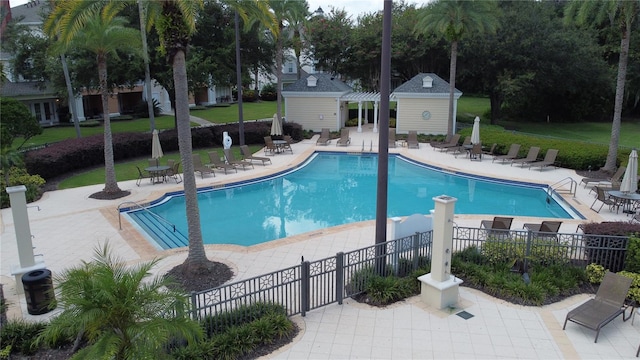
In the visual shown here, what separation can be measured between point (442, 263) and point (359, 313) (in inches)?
74.1

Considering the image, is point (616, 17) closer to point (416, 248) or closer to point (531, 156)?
point (531, 156)

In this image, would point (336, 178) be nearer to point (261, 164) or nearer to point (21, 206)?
point (261, 164)

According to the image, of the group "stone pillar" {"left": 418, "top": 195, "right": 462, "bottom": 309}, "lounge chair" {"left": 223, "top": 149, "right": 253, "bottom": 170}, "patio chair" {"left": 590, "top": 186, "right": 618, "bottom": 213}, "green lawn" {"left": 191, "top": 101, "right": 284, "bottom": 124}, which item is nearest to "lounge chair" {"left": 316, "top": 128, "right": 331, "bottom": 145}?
"lounge chair" {"left": 223, "top": 149, "right": 253, "bottom": 170}

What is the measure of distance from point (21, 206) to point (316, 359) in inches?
261

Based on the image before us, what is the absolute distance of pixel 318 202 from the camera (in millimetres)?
19281

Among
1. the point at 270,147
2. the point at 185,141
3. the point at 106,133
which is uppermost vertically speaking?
the point at 185,141

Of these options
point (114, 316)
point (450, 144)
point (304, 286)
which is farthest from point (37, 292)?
point (450, 144)

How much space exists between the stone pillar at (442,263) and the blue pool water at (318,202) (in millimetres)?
6693

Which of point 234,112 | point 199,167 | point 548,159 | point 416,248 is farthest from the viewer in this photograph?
point 234,112

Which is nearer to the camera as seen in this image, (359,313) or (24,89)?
(359,313)

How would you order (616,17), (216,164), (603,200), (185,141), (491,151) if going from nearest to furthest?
(185,141)
(603,200)
(616,17)
(216,164)
(491,151)

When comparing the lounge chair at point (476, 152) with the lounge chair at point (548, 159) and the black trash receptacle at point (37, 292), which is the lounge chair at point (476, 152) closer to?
the lounge chair at point (548, 159)

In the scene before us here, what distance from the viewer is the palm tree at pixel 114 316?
17.4ft

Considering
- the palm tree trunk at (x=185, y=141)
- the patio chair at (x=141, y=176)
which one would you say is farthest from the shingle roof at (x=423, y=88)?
the palm tree trunk at (x=185, y=141)
